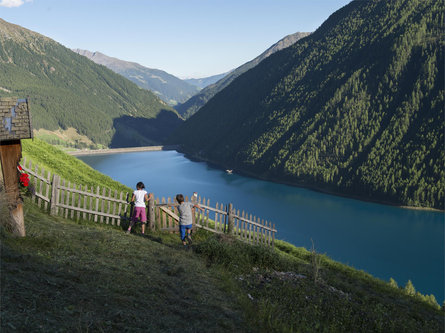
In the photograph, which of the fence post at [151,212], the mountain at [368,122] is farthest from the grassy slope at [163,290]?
the mountain at [368,122]

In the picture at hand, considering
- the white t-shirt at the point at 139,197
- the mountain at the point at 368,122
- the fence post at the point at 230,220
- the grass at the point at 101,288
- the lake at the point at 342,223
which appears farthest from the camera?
the mountain at the point at 368,122

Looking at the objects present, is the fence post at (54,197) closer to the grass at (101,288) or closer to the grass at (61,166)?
the grass at (101,288)

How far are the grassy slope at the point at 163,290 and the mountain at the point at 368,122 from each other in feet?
338

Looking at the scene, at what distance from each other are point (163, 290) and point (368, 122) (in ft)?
490

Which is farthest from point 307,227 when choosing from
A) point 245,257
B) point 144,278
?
point 144,278

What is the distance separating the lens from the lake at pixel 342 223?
5681 centimetres

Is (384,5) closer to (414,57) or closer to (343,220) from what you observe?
(414,57)

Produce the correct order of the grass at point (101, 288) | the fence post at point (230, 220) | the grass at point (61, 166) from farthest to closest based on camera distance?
the grass at point (61, 166) → the fence post at point (230, 220) → the grass at point (101, 288)

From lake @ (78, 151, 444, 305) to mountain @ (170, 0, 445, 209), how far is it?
10.3 meters

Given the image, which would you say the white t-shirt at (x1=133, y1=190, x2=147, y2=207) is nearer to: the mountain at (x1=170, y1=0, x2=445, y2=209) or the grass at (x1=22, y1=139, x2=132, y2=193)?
the grass at (x1=22, y1=139, x2=132, y2=193)

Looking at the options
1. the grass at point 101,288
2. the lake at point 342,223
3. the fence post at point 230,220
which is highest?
the grass at point 101,288

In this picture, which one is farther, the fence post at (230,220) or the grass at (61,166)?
the grass at (61,166)

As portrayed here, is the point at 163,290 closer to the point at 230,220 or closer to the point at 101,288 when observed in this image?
Result: the point at 101,288

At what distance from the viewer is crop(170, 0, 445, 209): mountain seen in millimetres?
115625
